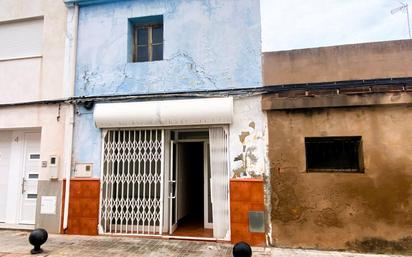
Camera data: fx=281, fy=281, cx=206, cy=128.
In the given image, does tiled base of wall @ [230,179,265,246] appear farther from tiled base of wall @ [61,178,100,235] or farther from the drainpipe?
the drainpipe

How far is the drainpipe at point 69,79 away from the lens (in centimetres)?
668

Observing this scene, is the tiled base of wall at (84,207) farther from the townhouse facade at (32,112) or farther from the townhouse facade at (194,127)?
the townhouse facade at (32,112)

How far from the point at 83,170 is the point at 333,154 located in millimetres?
5670

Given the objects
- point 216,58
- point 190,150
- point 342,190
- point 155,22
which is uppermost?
point 155,22

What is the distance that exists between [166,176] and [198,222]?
189 centimetres

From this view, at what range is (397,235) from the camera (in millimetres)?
5309

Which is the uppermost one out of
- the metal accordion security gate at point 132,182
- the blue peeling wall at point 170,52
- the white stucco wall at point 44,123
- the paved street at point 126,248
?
the blue peeling wall at point 170,52

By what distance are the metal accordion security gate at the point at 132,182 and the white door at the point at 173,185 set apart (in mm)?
283

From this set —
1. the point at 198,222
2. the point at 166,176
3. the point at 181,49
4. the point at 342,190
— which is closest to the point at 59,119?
the point at 166,176

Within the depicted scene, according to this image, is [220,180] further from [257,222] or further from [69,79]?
[69,79]

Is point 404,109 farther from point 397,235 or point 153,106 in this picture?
point 153,106

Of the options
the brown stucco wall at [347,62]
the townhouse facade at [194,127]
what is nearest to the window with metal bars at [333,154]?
the townhouse facade at [194,127]

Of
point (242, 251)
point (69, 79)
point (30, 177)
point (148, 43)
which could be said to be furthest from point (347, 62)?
point (30, 177)

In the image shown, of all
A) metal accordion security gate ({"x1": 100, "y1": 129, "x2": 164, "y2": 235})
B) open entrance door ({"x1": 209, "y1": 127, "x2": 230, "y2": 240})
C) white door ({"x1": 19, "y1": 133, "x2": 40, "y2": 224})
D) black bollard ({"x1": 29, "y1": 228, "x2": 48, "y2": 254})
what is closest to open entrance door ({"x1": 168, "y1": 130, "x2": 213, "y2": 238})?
metal accordion security gate ({"x1": 100, "y1": 129, "x2": 164, "y2": 235})
